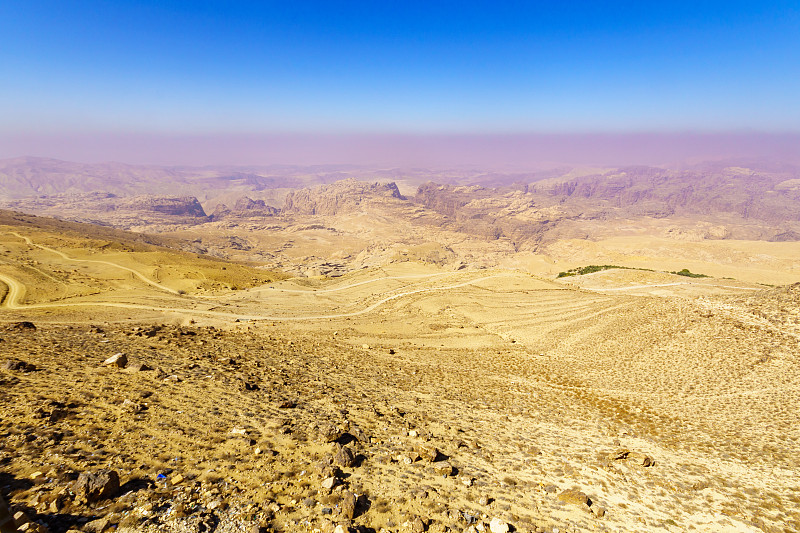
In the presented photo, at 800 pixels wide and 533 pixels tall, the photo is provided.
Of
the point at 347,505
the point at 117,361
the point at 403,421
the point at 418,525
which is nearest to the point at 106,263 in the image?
the point at 117,361

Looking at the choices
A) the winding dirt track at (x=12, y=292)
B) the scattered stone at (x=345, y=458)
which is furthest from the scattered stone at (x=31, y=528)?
the winding dirt track at (x=12, y=292)

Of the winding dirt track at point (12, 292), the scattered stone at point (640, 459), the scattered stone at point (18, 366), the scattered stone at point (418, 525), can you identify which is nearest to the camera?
the scattered stone at point (418, 525)

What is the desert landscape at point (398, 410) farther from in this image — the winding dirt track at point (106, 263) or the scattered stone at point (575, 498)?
the winding dirt track at point (106, 263)

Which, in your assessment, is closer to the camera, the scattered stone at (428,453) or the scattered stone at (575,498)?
the scattered stone at (575,498)

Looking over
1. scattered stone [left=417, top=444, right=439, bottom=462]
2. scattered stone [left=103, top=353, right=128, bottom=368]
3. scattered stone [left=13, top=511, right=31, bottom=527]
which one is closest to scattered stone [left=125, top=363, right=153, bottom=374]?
scattered stone [left=103, top=353, right=128, bottom=368]

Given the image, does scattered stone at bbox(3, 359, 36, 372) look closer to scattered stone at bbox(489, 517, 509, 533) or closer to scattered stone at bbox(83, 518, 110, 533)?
scattered stone at bbox(83, 518, 110, 533)

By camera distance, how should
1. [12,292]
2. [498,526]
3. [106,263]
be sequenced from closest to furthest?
[498,526], [12,292], [106,263]

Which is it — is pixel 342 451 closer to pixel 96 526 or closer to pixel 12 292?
pixel 96 526
